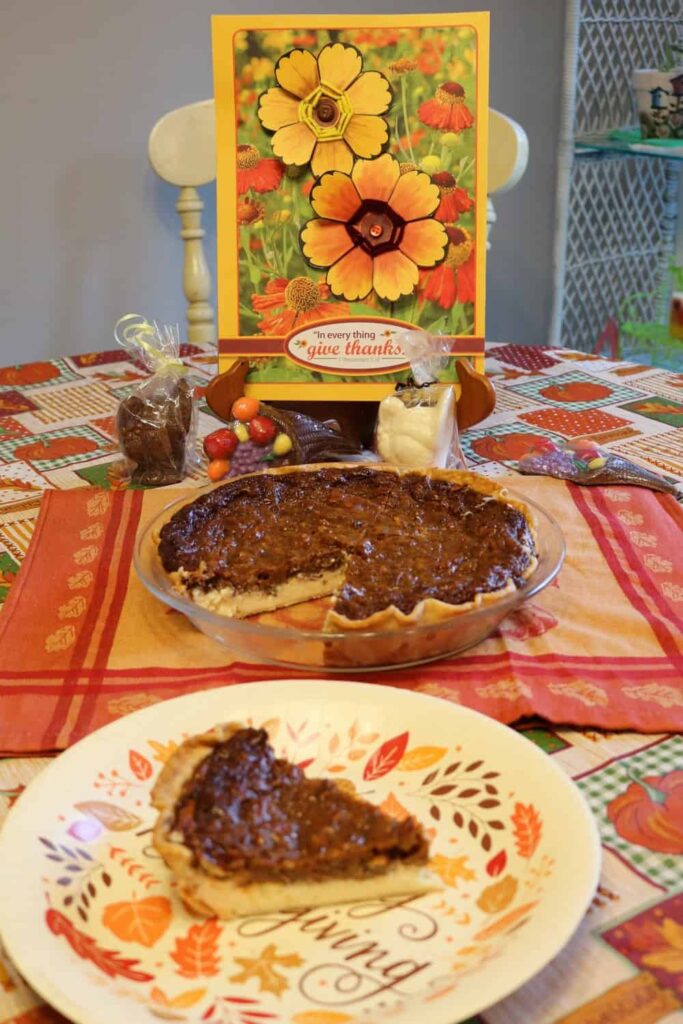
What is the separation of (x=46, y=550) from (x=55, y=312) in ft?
5.79

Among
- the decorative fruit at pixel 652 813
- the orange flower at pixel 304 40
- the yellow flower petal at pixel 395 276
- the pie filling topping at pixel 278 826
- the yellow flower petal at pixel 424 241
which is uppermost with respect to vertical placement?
the orange flower at pixel 304 40

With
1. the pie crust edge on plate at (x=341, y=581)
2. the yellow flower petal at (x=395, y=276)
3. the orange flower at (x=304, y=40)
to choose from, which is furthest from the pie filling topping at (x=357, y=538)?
the orange flower at (x=304, y=40)

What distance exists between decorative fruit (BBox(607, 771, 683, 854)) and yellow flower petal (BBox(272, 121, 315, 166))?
3.52ft

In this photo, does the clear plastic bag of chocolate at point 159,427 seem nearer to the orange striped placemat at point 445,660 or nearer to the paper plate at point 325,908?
the orange striped placemat at point 445,660

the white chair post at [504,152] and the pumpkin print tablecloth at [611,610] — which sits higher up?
the white chair post at [504,152]

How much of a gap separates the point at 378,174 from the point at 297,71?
19 centimetres

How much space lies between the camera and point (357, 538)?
123 centimetres

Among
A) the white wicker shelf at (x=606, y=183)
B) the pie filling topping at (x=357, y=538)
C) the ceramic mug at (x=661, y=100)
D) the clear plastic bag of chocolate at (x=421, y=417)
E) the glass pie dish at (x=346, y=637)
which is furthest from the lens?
the white wicker shelf at (x=606, y=183)

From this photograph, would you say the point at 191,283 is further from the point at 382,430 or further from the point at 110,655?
the point at 110,655

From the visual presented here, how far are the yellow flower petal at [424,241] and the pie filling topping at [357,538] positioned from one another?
15.6 inches

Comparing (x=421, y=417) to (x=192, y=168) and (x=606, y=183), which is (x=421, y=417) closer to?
(x=192, y=168)

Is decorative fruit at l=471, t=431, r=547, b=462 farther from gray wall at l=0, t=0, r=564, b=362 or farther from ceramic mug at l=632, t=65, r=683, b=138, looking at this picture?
ceramic mug at l=632, t=65, r=683, b=138

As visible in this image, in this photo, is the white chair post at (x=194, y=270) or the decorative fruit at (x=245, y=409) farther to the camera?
the white chair post at (x=194, y=270)

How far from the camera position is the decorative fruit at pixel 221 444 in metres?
1.47
